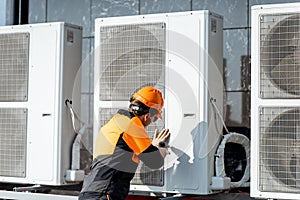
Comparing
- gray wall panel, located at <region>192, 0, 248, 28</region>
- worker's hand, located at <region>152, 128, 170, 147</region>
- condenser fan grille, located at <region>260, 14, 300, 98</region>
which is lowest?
worker's hand, located at <region>152, 128, 170, 147</region>

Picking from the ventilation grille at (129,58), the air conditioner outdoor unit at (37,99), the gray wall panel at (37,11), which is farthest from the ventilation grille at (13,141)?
the gray wall panel at (37,11)

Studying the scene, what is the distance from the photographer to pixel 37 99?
5.72m

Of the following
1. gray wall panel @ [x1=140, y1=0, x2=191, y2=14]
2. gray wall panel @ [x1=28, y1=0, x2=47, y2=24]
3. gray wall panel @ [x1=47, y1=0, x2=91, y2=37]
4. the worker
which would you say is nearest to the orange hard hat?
the worker

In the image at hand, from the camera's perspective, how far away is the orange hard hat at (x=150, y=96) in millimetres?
4996

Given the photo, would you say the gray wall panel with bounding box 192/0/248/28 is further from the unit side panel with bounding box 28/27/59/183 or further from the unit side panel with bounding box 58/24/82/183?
the unit side panel with bounding box 28/27/59/183

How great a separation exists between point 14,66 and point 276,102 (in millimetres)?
2149

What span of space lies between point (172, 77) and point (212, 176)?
2.38 ft

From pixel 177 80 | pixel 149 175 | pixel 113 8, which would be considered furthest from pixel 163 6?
pixel 149 175

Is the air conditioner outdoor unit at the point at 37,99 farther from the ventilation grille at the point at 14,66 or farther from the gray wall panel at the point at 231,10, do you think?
the gray wall panel at the point at 231,10

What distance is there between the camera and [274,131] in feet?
15.4

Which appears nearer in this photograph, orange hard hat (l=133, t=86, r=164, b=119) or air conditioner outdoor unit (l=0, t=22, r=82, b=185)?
orange hard hat (l=133, t=86, r=164, b=119)

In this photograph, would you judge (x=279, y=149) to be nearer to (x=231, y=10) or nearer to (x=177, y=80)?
(x=177, y=80)

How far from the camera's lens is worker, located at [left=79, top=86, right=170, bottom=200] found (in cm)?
499

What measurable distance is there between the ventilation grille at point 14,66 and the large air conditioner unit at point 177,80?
2.44ft
